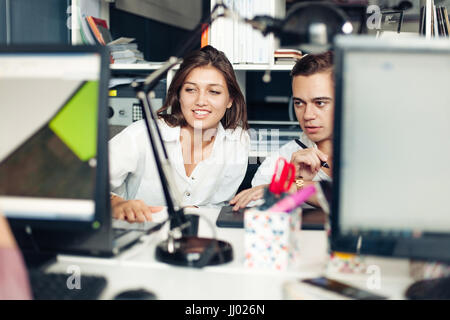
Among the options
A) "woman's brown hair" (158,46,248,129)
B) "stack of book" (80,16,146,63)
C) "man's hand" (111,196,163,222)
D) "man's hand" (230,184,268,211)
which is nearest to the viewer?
"man's hand" (111,196,163,222)

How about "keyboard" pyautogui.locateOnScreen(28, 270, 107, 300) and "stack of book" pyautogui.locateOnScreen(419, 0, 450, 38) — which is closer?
"keyboard" pyautogui.locateOnScreen(28, 270, 107, 300)

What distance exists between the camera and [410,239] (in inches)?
27.3

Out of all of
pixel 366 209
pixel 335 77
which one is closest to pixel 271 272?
pixel 366 209

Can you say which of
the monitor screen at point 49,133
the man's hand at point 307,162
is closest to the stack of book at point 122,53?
the man's hand at point 307,162

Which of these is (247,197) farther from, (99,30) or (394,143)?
(99,30)

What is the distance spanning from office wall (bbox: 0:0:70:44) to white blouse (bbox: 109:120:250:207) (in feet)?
3.13

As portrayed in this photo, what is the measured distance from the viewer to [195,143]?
191 centimetres

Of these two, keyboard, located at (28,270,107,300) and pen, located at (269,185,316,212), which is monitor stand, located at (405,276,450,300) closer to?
pen, located at (269,185,316,212)

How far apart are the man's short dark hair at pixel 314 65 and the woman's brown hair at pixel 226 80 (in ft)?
0.99

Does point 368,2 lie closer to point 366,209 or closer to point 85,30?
point 85,30

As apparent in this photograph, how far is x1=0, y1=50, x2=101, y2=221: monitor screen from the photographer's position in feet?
2.43

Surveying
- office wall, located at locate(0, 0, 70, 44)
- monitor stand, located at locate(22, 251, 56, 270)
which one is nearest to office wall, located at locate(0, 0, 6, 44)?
office wall, located at locate(0, 0, 70, 44)

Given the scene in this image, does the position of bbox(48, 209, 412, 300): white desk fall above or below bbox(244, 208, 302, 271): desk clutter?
below

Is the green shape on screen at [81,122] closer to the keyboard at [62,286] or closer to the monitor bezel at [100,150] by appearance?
the monitor bezel at [100,150]
